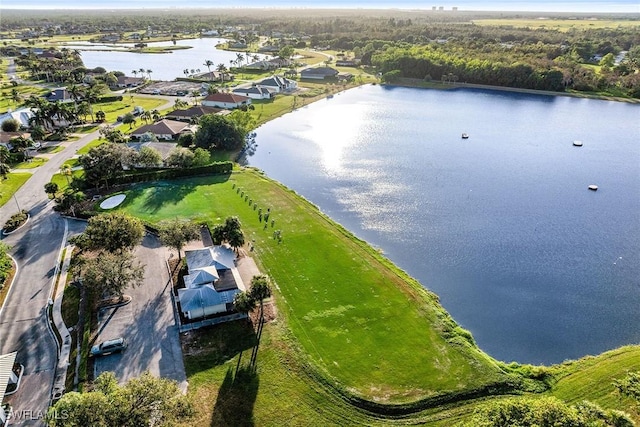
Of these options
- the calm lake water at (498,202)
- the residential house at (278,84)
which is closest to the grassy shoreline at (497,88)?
the calm lake water at (498,202)

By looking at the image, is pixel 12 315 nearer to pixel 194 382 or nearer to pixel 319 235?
pixel 194 382

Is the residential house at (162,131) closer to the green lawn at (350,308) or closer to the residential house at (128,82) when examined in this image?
the green lawn at (350,308)

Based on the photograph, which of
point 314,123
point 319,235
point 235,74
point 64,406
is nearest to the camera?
point 64,406

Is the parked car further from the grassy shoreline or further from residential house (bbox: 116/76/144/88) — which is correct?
the grassy shoreline

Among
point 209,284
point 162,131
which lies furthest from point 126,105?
point 209,284

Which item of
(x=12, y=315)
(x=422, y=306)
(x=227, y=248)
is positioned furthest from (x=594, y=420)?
(x=12, y=315)

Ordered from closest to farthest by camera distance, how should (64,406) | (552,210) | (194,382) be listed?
(64,406) → (194,382) → (552,210)
